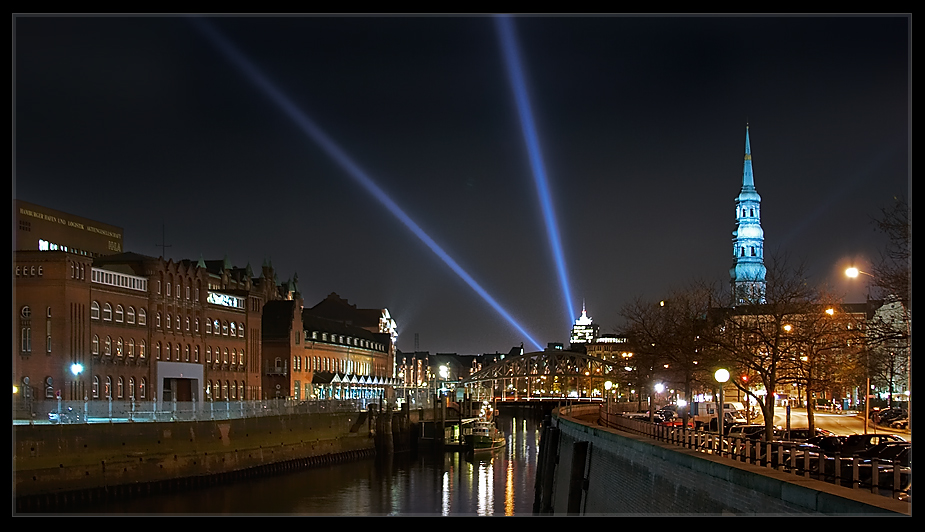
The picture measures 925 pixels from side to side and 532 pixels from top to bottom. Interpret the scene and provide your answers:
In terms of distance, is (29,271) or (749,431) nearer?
(749,431)

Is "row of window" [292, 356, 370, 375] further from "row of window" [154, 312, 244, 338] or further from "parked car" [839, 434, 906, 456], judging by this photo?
"parked car" [839, 434, 906, 456]

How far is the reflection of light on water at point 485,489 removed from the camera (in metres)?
71.3

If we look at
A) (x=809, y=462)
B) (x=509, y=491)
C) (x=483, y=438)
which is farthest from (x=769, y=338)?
(x=483, y=438)

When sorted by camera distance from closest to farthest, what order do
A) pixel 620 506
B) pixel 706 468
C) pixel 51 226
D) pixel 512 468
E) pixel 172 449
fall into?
pixel 706 468, pixel 620 506, pixel 172 449, pixel 512 468, pixel 51 226

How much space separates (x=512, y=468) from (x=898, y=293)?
57649mm

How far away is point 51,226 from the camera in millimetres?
111062

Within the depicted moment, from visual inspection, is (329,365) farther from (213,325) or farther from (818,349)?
(818,349)

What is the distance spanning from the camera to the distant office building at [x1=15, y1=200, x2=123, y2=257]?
10581 cm

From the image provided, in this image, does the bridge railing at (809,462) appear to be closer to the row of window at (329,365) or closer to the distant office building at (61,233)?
the distant office building at (61,233)

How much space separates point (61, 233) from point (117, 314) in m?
22.5

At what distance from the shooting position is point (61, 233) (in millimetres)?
113625

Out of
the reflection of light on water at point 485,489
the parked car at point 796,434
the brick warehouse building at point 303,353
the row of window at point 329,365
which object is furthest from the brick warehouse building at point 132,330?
the parked car at point 796,434

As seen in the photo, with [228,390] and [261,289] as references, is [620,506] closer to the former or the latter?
[228,390]

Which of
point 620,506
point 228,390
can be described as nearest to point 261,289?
point 228,390
